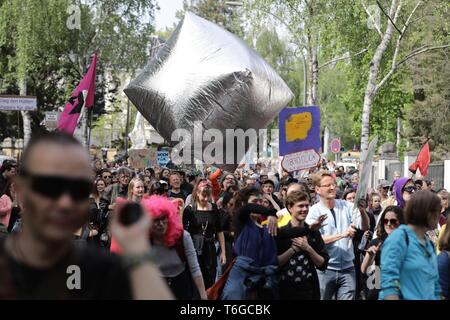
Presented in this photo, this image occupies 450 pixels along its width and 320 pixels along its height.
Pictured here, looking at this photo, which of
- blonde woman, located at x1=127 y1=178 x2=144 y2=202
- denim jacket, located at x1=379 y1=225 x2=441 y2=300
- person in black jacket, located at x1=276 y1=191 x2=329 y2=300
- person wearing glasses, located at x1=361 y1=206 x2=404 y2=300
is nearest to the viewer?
denim jacket, located at x1=379 y1=225 x2=441 y2=300

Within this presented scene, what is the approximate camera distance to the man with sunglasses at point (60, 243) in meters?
2.36

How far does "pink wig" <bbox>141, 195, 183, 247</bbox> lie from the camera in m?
6.37

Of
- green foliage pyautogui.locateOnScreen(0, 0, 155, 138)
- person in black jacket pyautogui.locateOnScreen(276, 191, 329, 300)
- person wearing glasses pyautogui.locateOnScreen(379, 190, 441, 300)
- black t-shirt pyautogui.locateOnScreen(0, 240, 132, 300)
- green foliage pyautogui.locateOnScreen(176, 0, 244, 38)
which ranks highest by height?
green foliage pyautogui.locateOnScreen(176, 0, 244, 38)

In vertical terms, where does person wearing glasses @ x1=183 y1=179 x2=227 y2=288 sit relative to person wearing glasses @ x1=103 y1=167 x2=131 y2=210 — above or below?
below

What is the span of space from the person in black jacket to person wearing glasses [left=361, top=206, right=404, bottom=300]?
2.12 feet

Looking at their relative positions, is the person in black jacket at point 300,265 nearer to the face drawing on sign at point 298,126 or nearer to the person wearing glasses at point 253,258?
the person wearing glasses at point 253,258

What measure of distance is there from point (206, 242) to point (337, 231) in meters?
2.08

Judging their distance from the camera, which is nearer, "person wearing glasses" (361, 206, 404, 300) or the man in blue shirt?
"person wearing glasses" (361, 206, 404, 300)

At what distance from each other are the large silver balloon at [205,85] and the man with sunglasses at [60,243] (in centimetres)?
1106

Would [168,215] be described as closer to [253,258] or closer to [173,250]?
[173,250]

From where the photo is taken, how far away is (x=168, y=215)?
641cm

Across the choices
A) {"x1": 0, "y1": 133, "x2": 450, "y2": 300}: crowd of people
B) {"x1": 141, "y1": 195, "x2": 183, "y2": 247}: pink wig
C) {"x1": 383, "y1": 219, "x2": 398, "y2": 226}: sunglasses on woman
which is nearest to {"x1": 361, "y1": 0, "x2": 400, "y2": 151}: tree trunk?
{"x1": 0, "y1": 133, "x2": 450, "y2": 300}: crowd of people

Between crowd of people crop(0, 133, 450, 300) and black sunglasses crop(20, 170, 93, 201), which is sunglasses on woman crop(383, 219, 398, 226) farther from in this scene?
black sunglasses crop(20, 170, 93, 201)
